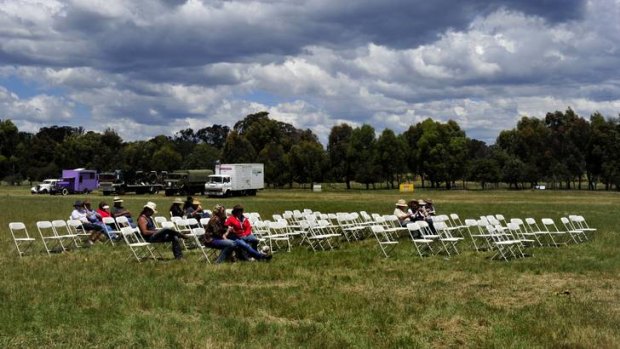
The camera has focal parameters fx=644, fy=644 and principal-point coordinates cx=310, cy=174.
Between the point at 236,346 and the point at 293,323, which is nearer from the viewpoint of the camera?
the point at 236,346

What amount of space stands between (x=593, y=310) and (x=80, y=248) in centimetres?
1008

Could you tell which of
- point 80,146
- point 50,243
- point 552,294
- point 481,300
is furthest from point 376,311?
point 80,146

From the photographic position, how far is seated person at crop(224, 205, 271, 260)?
11797 millimetres

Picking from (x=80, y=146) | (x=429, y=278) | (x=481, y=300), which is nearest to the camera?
(x=481, y=300)

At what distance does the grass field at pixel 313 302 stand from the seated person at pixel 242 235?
56cm

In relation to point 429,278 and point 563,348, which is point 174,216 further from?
point 563,348

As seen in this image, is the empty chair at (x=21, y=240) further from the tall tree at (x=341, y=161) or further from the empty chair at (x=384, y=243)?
the tall tree at (x=341, y=161)

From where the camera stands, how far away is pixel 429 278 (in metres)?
9.80

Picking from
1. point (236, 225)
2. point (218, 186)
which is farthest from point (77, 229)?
point (218, 186)

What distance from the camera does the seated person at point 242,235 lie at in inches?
464

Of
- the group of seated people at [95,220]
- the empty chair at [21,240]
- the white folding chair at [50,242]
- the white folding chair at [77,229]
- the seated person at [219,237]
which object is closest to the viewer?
the seated person at [219,237]

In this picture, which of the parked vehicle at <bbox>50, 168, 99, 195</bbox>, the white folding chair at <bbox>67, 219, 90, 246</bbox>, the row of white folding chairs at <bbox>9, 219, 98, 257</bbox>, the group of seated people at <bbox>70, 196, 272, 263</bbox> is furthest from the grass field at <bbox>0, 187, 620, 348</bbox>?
the parked vehicle at <bbox>50, 168, 99, 195</bbox>

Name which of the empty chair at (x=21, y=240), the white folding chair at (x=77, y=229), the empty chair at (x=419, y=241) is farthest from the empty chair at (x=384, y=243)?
the empty chair at (x=21, y=240)

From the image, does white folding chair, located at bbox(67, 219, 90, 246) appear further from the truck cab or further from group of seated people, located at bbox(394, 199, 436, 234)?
the truck cab
